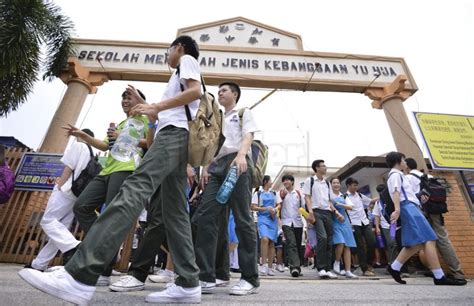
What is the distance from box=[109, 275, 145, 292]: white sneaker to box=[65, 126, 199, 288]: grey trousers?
613mm

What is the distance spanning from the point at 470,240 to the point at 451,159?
55.1 inches

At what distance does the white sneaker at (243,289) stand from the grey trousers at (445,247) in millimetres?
3209

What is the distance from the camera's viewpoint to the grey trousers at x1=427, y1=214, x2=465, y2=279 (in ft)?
13.3

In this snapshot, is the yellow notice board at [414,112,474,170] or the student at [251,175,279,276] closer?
the yellow notice board at [414,112,474,170]

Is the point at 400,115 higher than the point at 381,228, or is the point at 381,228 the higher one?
the point at 400,115

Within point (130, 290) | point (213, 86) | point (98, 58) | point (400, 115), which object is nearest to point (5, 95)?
point (98, 58)

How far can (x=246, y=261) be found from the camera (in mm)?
2418

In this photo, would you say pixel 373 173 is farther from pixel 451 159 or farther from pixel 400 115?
pixel 451 159

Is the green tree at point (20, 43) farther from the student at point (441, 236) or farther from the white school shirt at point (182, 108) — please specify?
the student at point (441, 236)

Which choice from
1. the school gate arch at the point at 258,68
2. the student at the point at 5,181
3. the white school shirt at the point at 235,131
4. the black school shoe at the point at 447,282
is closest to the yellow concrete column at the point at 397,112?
the school gate arch at the point at 258,68

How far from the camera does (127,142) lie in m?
2.85

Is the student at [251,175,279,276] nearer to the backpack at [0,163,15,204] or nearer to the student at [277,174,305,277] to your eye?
the student at [277,174,305,277]

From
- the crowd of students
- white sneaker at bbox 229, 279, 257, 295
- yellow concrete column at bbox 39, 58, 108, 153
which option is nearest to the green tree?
yellow concrete column at bbox 39, 58, 108, 153

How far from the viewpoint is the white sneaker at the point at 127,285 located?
86.9 inches
